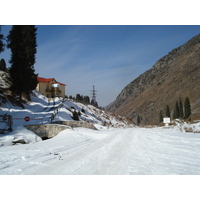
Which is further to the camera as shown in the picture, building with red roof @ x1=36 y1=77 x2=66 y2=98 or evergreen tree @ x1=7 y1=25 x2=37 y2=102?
building with red roof @ x1=36 y1=77 x2=66 y2=98

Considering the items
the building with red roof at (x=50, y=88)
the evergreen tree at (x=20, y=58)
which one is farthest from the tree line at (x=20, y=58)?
the building with red roof at (x=50, y=88)

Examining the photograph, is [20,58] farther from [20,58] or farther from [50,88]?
[50,88]

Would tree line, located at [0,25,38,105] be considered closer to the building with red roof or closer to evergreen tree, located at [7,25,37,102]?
evergreen tree, located at [7,25,37,102]

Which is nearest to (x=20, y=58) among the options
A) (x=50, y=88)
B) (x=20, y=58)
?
(x=20, y=58)

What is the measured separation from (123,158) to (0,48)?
13.3m

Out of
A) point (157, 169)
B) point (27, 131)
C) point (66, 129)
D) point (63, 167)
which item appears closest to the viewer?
point (157, 169)

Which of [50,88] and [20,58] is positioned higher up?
[20,58]

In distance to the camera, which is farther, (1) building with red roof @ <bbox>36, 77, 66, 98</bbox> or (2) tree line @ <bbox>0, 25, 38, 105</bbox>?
(1) building with red roof @ <bbox>36, 77, 66, 98</bbox>

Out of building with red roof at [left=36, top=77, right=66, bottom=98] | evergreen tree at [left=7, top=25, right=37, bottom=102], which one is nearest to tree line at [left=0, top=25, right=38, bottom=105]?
evergreen tree at [left=7, top=25, right=37, bottom=102]

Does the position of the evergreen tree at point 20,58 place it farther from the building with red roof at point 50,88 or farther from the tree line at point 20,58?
the building with red roof at point 50,88

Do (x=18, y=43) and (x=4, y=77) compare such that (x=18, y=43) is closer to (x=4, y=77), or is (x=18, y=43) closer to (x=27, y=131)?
(x=4, y=77)

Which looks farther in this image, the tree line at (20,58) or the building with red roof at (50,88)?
the building with red roof at (50,88)
